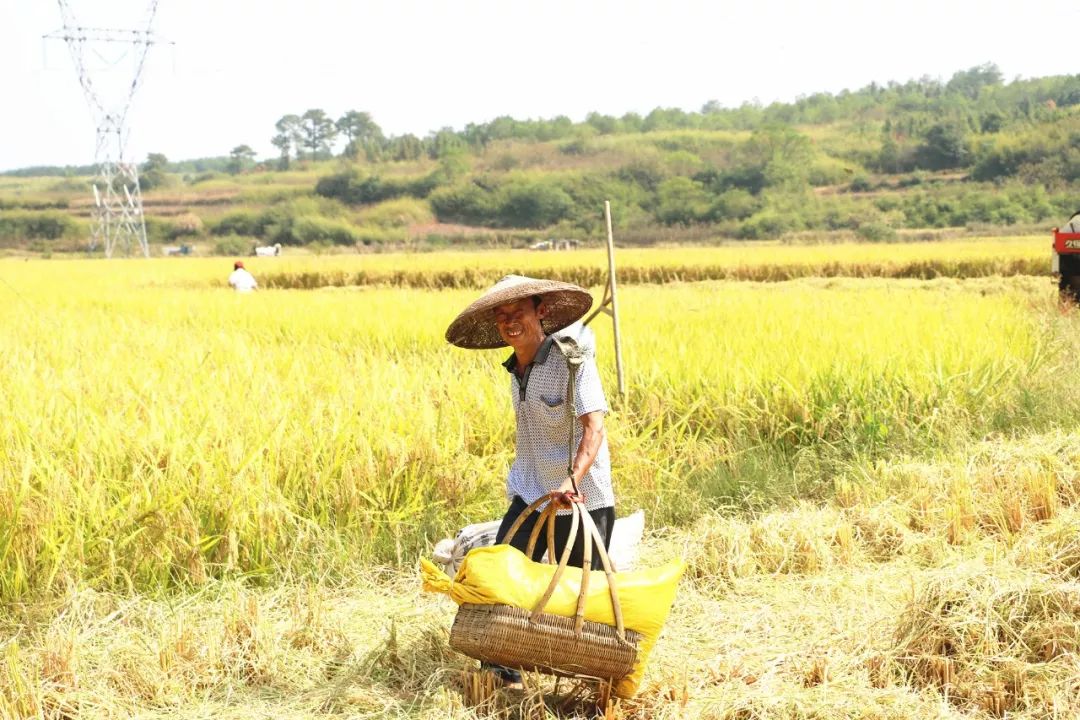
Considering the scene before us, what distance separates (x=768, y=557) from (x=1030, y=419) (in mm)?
2327

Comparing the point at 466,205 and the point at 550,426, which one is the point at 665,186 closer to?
the point at 466,205

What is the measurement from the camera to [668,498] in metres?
4.27

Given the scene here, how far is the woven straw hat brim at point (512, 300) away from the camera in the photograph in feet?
8.21

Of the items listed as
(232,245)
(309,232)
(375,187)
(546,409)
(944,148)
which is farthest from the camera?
(375,187)

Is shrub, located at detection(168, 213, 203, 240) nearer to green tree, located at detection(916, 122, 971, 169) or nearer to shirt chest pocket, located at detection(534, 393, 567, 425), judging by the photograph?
A: green tree, located at detection(916, 122, 971, 169)

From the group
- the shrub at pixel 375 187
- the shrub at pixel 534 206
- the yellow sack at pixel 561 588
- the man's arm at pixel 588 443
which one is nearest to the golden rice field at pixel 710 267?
the man's arm at pixel 588 443

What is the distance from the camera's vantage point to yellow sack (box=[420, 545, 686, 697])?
2223 mm

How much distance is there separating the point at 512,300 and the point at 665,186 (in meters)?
59.2

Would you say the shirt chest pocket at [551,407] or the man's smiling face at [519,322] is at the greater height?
the man's smiling face at [519,322]

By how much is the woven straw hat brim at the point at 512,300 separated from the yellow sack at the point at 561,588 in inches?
23.8

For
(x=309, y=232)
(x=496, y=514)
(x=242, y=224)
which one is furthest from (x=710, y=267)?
(x=242, y=224)

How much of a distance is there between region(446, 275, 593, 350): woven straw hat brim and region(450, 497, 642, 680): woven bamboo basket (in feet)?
1.85

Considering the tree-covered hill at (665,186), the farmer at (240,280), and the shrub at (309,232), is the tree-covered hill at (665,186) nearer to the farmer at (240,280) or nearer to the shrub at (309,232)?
the shrub at (309,232)

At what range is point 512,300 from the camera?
8.34ft
